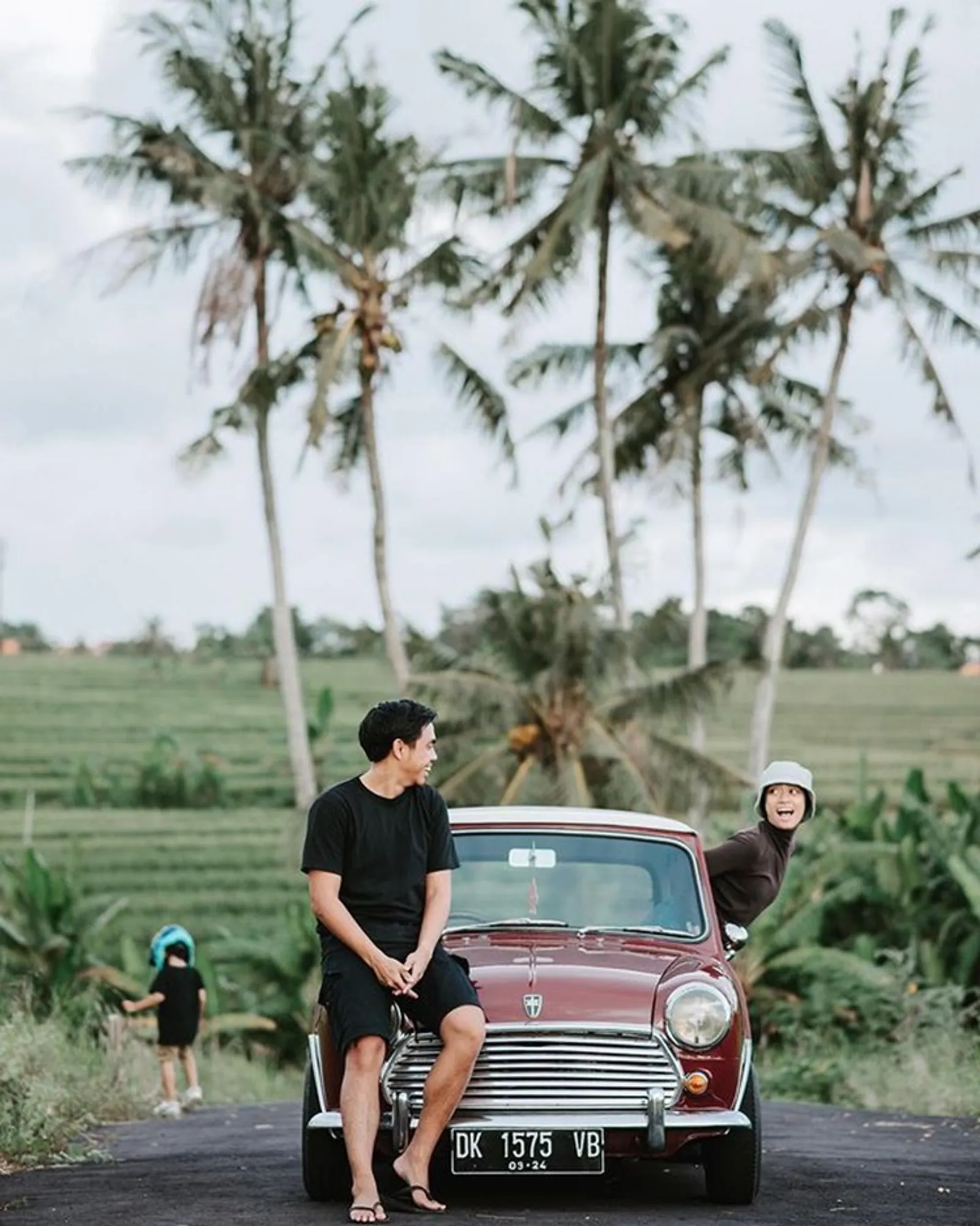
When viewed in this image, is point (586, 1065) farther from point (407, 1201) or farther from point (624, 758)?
point (624, 758)

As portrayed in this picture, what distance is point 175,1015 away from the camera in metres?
17.3

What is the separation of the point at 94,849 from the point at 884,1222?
135 ft

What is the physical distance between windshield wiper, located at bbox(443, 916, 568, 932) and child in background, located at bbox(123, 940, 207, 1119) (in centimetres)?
781

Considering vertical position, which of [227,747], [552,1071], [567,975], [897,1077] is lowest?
[897,1077]

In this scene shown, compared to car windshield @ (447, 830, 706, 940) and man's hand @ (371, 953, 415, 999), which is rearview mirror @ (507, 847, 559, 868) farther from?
man's hand @ (371, 953, 415, 999)

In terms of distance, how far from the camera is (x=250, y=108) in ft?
130

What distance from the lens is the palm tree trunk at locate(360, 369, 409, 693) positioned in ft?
118

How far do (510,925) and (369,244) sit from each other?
2783cm

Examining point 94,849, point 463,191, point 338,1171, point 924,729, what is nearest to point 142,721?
point 94,849

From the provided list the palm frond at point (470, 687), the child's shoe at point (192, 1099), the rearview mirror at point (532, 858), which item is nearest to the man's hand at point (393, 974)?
the rearview mirror at point (532, 858)

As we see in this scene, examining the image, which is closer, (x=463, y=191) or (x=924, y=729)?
(x=463, y=191)

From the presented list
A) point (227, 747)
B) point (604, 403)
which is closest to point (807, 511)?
point (604, 403)

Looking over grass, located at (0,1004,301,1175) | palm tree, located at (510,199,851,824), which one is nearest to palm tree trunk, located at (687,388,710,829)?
palm tree, located at (510,199,851,824)

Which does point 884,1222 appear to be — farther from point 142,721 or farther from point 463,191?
point 142,721
